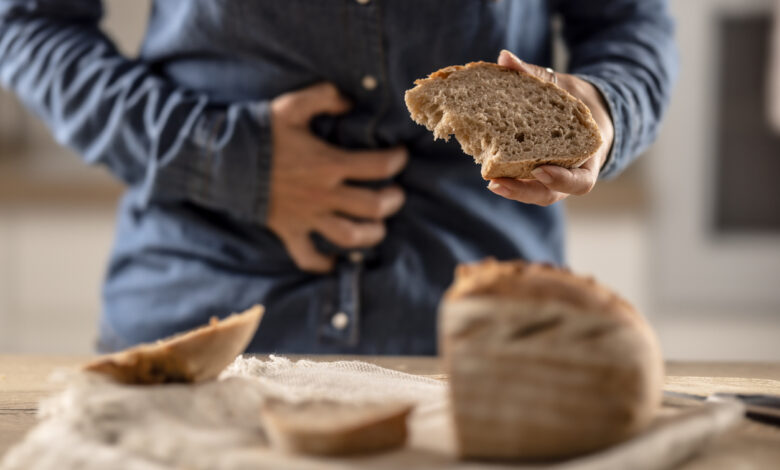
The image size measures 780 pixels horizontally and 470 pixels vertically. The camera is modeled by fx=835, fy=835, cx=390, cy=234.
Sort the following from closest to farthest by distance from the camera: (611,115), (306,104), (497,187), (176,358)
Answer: (176,358), (497,187), (611,115), (306,104)

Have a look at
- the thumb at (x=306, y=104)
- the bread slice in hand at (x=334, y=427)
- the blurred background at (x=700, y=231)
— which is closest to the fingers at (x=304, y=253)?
the thumb at (x=306, y=104)

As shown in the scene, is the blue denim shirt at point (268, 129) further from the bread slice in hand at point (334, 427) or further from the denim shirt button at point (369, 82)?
the bread slice in hand at point (334, 427)

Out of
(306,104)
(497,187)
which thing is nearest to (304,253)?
(306,104)

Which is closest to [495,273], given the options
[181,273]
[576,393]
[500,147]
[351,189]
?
[576,393]

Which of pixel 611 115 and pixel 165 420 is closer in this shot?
pixel 165 420

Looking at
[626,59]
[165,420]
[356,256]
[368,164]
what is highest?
[626,59]

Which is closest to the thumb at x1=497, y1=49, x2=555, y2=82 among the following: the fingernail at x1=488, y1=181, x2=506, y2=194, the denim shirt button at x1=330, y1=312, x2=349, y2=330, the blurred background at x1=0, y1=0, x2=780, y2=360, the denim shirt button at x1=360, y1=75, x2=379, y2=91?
the fingernail at x1=488, y1=181, x2=506, y2=194

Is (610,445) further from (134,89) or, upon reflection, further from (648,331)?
(134,89)

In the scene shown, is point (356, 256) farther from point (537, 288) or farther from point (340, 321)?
point (537, 288)
